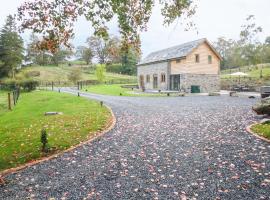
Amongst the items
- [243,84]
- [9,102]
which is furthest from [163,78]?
[9,102]

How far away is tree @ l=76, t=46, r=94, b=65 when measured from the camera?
4484 inches

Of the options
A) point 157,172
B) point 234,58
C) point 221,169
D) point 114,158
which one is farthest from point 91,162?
point 234,58

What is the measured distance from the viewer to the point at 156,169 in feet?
28.2

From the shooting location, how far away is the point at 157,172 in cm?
834

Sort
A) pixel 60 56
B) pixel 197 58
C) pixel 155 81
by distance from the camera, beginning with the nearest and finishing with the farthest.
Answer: pixel 197 58 → pixel 155 81 → pixel 60 56

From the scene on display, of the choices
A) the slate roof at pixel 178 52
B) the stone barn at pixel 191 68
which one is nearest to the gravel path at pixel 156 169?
the stone barn at pixel 191 68

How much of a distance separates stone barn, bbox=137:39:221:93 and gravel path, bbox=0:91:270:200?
30958mm

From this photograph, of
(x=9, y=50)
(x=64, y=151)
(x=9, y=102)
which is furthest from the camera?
(x=9, y=50)

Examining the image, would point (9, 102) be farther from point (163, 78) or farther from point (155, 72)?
point (155, 72)

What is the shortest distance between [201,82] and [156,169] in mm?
38004

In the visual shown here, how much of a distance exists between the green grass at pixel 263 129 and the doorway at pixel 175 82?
102 feet

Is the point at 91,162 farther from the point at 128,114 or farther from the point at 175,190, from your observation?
the point at 128,114

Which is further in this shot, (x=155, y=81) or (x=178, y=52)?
(x=155, y=81)

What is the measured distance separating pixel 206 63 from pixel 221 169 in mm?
38691
